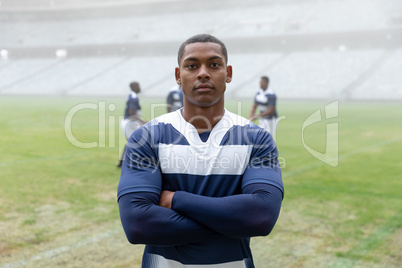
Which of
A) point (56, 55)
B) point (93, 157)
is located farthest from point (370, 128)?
point (56, 55)

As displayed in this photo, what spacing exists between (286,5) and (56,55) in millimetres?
32225

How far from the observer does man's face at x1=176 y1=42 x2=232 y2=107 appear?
1876mm

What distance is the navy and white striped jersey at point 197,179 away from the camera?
72.1 inches

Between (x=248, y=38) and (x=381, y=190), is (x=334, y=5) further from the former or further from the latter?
(x=381, y=190)

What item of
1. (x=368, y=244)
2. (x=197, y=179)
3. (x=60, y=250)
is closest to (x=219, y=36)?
(x=368, y=244)

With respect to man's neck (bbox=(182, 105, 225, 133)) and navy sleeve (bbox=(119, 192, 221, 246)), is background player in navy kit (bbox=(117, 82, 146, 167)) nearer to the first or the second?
man's neck (bbox=(182, 105, 225, 133))

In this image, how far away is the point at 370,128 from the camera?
1551 cm

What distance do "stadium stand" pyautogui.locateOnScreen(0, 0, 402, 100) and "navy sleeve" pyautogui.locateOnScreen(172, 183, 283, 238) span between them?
109ft

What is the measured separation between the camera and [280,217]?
545 centimetres

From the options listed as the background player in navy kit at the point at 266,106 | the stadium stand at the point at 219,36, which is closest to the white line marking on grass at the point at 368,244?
the background player in navy kit at the point at 266,106

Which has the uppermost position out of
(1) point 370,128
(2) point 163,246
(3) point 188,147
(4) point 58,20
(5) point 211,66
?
(4) point 58,20

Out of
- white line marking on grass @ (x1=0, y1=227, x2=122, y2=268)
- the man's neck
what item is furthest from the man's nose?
white line marking on grass @ (x1=0, y1=227, x2=122, y2=268)

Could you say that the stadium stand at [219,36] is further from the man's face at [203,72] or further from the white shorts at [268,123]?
the man's face at [203,72]

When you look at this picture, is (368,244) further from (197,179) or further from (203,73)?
(203,73)
